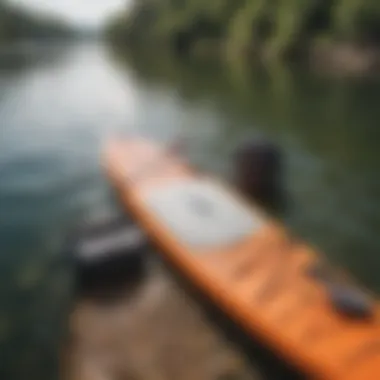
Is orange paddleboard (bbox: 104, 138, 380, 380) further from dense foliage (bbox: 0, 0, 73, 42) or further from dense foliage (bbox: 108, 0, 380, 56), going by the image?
dense foliage (bbox: 0, 0, 73, 42)

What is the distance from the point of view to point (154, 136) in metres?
23.5

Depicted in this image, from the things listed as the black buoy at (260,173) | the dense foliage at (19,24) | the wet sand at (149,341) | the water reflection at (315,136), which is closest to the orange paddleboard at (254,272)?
the wet sand at (149,341)

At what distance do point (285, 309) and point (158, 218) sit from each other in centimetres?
358

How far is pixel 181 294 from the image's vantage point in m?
9.19

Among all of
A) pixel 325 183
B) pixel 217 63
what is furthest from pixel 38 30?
pixel 325 183

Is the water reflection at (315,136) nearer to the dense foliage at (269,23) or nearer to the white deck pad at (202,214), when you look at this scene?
the white deck pad at (202,214)

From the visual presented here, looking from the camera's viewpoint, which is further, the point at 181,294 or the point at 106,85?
the point at 106,85

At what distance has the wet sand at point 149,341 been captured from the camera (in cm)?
739

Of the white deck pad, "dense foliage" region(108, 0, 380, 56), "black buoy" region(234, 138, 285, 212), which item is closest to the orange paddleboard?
the white deck pad

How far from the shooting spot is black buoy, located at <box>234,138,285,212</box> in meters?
14.0

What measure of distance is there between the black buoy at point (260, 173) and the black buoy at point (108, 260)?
4.72 metres

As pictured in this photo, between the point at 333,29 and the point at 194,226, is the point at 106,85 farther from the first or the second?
the point at 194,226

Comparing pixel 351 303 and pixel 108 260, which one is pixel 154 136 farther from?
pixel 351 303

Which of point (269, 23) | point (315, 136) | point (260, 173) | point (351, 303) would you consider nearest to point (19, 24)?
point (269, 23)
